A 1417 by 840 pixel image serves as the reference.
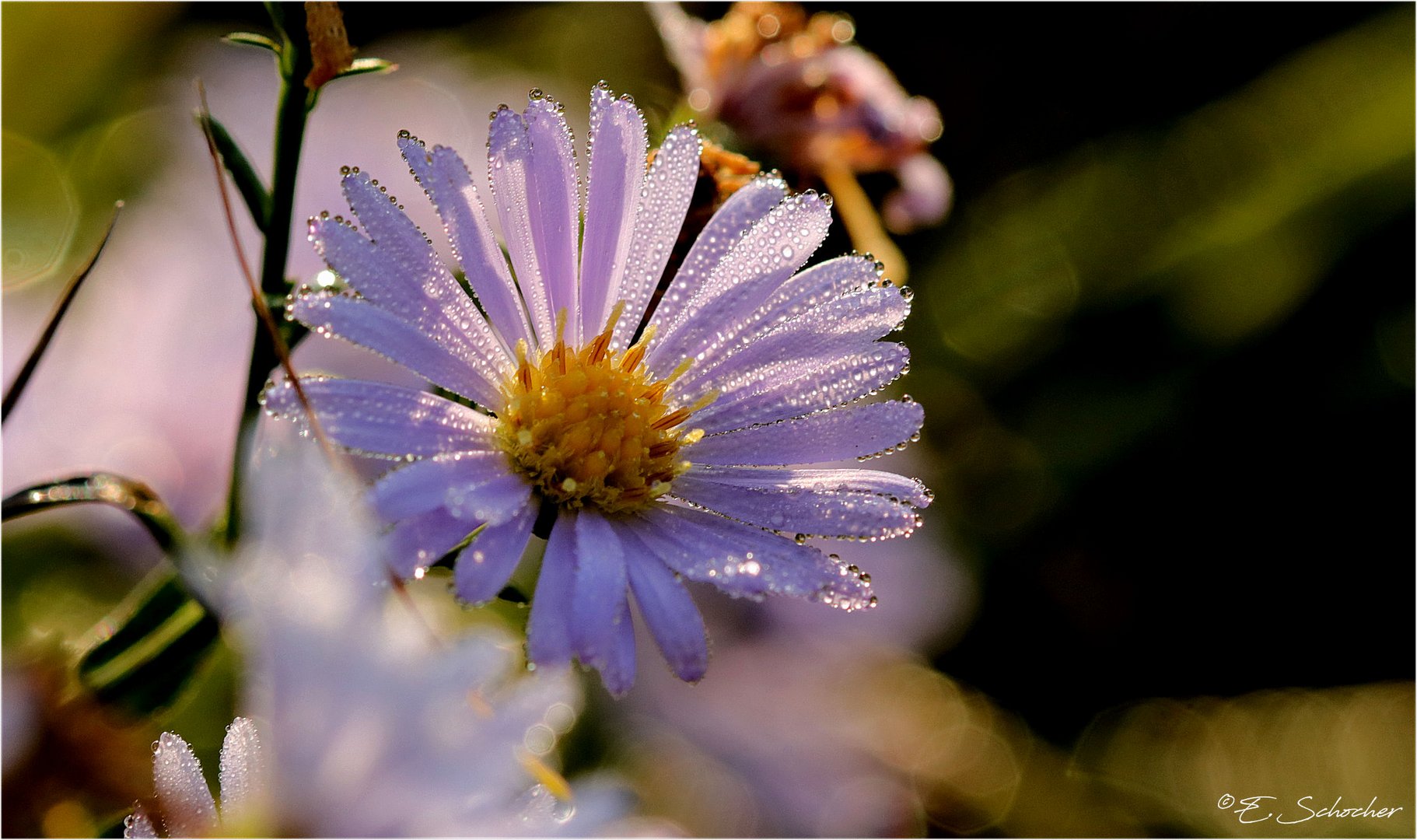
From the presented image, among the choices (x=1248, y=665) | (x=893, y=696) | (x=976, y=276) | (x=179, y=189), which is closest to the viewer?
(x=179, y=189)

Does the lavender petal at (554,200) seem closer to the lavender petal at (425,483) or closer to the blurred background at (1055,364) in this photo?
the lavender petal at (425,483)

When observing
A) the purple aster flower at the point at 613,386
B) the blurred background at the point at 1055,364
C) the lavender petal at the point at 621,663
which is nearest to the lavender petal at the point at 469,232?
the purple aster flower at the point at 613,386

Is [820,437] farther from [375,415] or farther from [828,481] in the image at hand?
[375,415]

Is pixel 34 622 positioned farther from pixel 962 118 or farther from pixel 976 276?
pixel 962 118

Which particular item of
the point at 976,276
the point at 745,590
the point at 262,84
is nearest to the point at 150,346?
the point at 262,84

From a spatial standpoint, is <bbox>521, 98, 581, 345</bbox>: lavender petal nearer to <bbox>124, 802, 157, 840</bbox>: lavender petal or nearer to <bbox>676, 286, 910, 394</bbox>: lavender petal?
<bbox>676, 286, 910, 394</bbox>: lavender petal

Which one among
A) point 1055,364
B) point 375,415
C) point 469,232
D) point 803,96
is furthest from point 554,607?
point 1055,364
